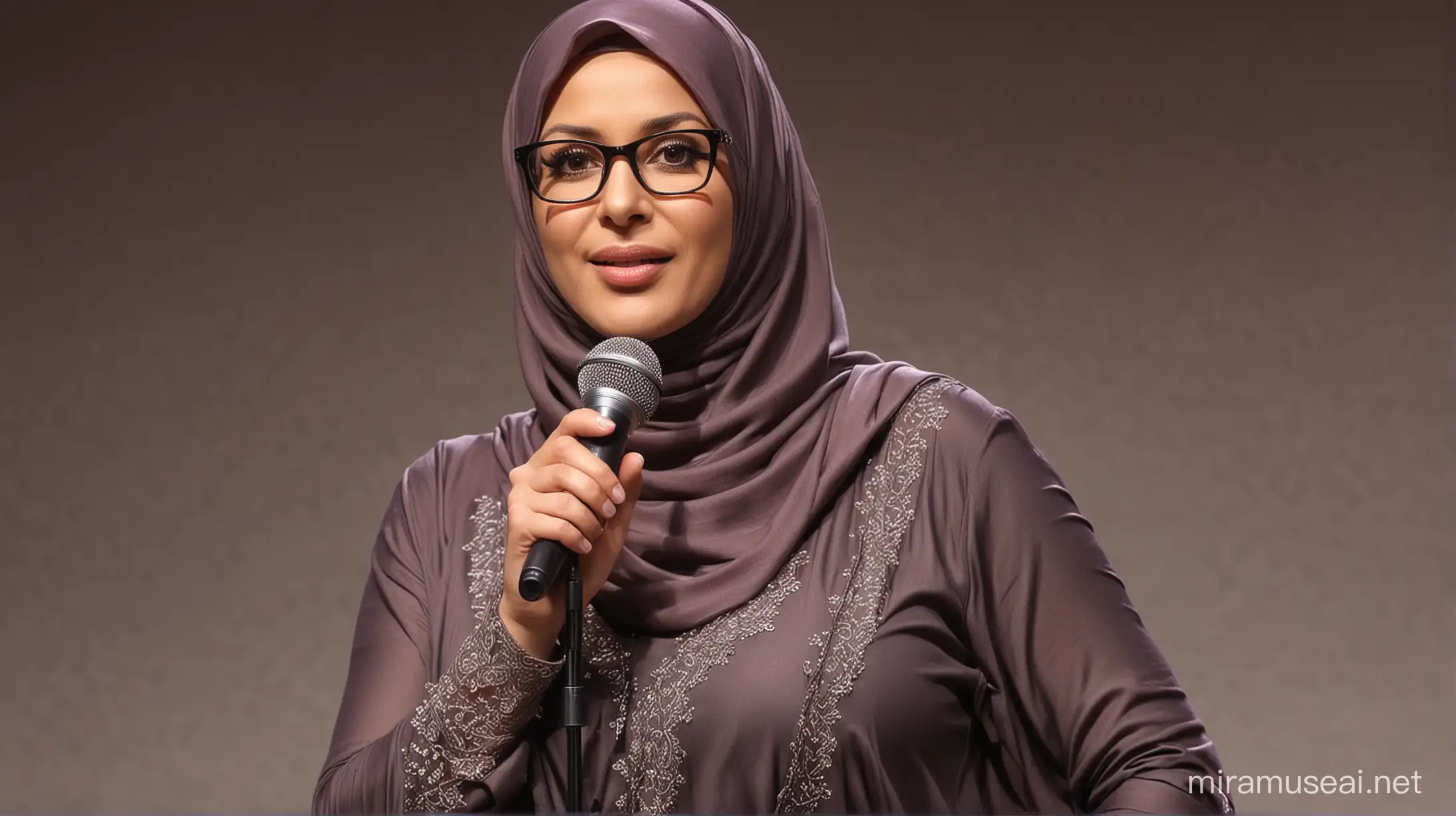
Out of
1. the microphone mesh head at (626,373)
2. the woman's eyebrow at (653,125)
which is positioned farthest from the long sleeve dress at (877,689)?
the woman's eyebrow at (653,125)

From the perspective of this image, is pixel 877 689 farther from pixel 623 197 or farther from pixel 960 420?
pixel 623 197

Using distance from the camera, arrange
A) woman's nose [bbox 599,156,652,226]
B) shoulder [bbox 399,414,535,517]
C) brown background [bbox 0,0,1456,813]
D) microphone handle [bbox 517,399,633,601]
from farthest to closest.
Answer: brown background [bbox 0,0,1456,813] < shoulder [bbox 399,414,535,517] < woman's nose [bbox 599,156,652,226] < microphone handle [bbox 517,399,633,601]

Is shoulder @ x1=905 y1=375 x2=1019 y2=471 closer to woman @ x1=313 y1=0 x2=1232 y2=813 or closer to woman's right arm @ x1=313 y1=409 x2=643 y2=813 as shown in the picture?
woman @ x1=313 y1=0 x2=1232 y2=813

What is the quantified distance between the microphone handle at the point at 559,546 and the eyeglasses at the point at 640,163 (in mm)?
253

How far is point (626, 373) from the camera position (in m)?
1.30

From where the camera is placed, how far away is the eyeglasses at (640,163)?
143 centimetres

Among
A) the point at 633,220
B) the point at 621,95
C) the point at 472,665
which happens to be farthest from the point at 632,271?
the point at 472,665

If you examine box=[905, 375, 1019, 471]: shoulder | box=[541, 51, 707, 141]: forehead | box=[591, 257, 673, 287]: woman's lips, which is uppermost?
box=[541, 51, 707, 141]: forehead

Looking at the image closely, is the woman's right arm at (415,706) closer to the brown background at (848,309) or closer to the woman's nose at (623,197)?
the woman's nose at (623,197)

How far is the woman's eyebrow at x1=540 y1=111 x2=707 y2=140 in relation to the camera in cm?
143

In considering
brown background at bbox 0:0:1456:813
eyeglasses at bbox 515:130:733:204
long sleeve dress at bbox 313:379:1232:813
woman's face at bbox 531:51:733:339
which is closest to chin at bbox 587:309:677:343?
woman's face at bbox 531:51:733:339

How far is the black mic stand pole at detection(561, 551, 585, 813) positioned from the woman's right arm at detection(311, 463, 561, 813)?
0.09 m

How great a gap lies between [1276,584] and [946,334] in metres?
0.66

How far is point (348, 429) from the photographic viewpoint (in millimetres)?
2729
